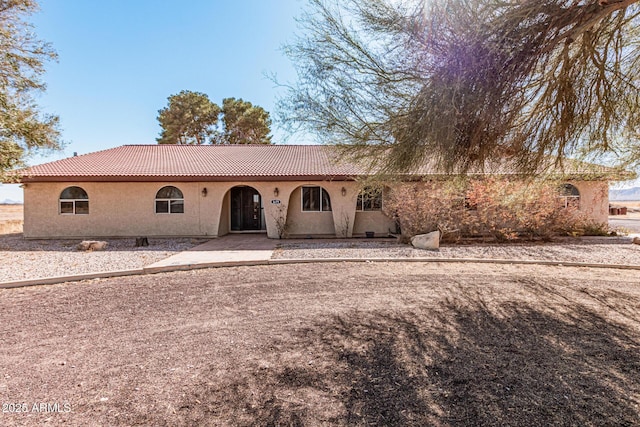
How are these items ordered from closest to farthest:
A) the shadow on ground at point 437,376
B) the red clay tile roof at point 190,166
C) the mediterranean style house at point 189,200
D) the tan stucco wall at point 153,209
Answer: the shadow on ground at point 437,376 → the red clay tile roof at point 190,166 → the mediterranean style house at point 189,200 → the tan stucco wall at point 153,209

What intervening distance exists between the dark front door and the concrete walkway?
126 inches

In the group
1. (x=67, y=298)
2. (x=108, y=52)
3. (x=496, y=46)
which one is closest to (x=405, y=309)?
(x=496, y=46)

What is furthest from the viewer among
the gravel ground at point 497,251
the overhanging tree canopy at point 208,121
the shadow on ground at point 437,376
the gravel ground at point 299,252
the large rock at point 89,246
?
the overhanging tree canopy at point 208,121

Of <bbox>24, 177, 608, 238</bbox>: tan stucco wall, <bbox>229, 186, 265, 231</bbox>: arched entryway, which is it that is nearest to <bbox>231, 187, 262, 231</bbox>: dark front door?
<bbox>229, 186, 265, 231</bbox>: arched entryway

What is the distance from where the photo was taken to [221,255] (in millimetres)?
10094

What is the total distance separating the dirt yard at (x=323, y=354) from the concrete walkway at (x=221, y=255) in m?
1.81

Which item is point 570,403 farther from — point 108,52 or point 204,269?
point 108,52

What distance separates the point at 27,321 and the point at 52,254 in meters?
7.05

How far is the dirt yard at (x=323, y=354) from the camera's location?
108 inches

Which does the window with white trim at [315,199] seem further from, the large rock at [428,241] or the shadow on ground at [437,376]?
the shadow on ground at [437,376]

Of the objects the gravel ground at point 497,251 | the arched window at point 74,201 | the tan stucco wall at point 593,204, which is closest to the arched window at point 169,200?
the arched window at point 74,201

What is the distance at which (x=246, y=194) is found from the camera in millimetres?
16766

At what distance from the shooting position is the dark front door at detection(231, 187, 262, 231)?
16.7 m

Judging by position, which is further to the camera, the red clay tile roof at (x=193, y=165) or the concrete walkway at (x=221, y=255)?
the red clay tile roof at (x=193, y=165)
